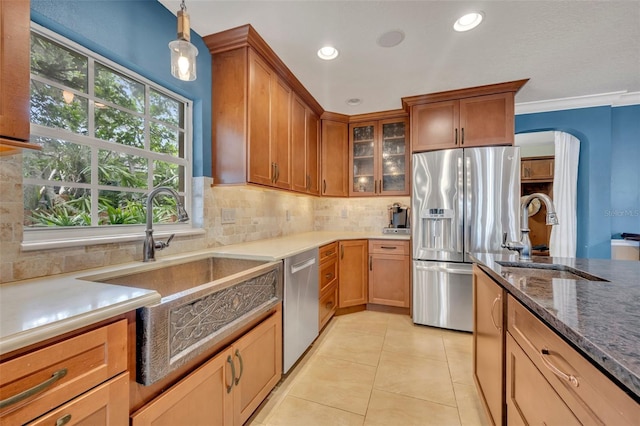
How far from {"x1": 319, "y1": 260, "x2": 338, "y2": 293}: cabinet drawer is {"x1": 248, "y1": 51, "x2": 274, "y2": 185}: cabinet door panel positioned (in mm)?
944

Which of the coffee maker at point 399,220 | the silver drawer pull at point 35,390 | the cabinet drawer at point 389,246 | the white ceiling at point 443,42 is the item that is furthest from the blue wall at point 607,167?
the silver drawer pull at point 35,390

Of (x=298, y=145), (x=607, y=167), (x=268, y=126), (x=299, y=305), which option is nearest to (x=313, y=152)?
(x=298, y=145)

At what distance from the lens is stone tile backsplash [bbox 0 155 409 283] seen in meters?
1.02

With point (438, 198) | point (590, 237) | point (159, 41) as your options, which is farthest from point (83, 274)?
point (590, 237)

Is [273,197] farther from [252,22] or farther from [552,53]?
[552,53]

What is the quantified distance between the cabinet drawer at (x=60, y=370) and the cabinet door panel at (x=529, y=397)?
3.95 feet

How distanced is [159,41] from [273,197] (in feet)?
5.15

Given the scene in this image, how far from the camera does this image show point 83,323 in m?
0.66

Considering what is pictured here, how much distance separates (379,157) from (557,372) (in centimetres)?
287

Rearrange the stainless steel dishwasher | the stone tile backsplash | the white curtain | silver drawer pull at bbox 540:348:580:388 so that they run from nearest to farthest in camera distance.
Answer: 1. silver drawer pull at bbox 540:348:580:388
2. the stone tile backsplash
3. the stainless steel dishwasher
4. the white curtain

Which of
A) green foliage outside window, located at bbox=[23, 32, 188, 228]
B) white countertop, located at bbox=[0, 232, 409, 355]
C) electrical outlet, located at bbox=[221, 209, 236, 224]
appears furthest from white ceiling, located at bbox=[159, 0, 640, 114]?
white countertop, located at bbox=[0, 232, 409, 355]

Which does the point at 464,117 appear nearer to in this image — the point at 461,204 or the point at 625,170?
the point at 461,204

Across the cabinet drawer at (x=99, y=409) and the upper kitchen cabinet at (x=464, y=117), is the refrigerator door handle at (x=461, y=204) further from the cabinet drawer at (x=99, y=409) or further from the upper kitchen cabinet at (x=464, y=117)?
the cabinet drawer at (x=99, y=409)

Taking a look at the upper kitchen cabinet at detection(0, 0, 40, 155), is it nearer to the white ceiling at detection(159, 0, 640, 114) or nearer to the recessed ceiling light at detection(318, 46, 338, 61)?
the white ceiling at detection(159, 0, 640, 114)
